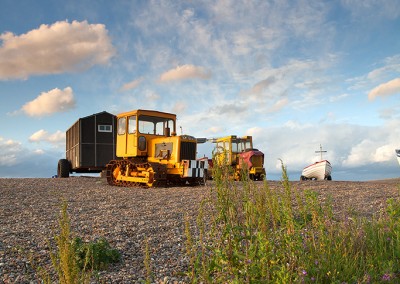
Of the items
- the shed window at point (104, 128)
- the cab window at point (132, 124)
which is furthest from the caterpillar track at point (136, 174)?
the shed window at point (104, 128)

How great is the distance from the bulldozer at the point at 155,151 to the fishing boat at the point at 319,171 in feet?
45.3

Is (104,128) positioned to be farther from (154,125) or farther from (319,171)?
(319,171)

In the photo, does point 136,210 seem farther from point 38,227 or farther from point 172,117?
point 172,117

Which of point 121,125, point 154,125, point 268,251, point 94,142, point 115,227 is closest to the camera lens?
point 268,251

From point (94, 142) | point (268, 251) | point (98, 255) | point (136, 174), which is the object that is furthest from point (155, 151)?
point (268, 251)

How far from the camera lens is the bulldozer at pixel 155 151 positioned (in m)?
15.7

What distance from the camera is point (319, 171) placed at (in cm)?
2791

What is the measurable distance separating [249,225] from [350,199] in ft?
24.6

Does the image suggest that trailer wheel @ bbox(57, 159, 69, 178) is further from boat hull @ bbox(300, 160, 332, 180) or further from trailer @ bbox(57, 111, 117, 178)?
boat hull @ bbox(300, 160, 332, 180)

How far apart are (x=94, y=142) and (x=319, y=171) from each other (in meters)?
15.2

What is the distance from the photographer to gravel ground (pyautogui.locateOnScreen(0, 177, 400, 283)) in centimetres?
482

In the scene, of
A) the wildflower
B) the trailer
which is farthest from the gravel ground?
the trailer

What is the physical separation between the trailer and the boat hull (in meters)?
13.9

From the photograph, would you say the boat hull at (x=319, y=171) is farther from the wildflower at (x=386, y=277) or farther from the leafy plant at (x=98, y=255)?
the wildflower at (x=386, y=277)
